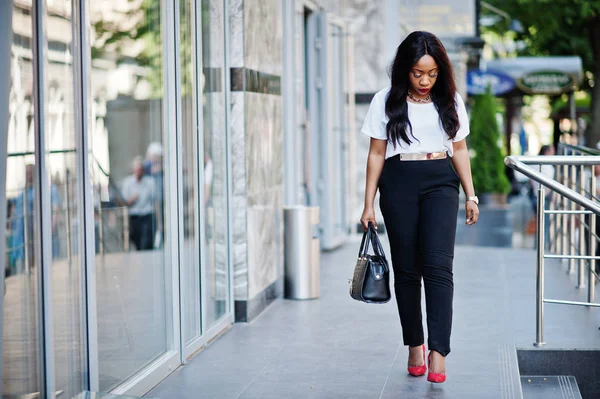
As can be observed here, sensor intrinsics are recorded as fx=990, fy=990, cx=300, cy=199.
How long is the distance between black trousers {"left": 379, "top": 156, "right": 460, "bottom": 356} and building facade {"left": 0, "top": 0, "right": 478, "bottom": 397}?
1.17 meters

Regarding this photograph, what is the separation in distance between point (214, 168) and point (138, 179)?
1727mm

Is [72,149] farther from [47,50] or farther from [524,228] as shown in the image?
[524,228]

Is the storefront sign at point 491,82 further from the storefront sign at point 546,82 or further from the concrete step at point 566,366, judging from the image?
the concrete step at point 566,366

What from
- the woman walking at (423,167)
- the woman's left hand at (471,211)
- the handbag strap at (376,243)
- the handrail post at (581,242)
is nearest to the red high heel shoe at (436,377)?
the woman walking at (423,167)

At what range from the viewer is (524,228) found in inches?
562

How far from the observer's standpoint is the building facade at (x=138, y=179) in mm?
3670

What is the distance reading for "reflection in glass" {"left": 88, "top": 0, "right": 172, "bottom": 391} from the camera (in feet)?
15.3

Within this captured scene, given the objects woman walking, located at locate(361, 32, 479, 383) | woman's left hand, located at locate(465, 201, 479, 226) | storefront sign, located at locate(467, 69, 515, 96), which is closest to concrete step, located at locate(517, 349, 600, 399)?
woman walking, located at locate(361, 32, 479, 383)

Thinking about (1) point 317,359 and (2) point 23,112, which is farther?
(1) point 317,359

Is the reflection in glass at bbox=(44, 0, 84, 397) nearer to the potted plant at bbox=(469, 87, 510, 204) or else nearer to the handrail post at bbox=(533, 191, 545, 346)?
the handrail post at bbox=(533, 191, 545, 346)

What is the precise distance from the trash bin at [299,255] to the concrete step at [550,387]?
223 centimetres

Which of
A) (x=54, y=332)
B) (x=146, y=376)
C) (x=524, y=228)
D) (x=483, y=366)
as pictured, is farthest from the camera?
(x=524, y=228)

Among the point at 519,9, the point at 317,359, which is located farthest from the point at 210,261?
the point at 519,9

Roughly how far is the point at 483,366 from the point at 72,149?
97.3 inches
